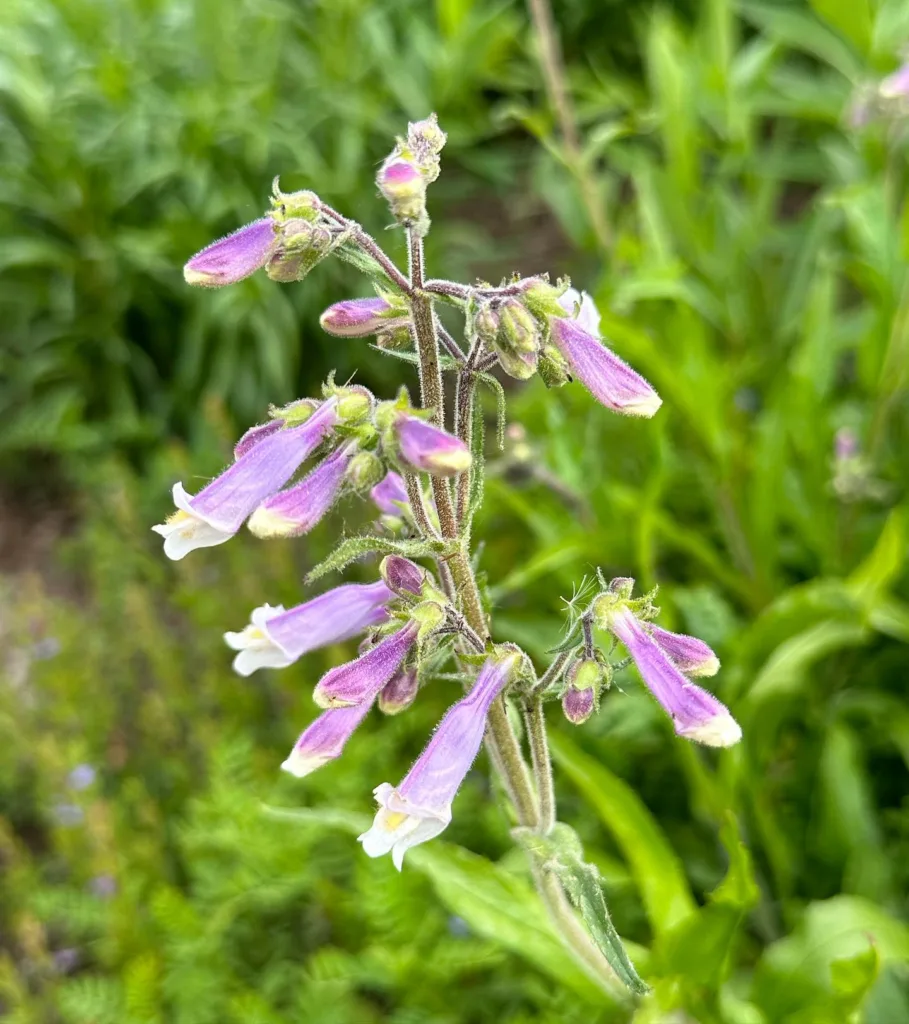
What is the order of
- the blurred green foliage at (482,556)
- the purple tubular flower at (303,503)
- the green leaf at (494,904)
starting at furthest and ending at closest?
the blurred green foliage at (482,556) < the green leaf at (494,904) < the purple tubular flower at (303,503)

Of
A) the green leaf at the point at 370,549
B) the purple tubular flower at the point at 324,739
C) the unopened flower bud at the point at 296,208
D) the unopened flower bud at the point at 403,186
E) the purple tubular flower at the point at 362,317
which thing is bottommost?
the purple tubular flower at the point at 324,739

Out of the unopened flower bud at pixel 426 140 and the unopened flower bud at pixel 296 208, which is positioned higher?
the unopened flower bud at pixel 426 140

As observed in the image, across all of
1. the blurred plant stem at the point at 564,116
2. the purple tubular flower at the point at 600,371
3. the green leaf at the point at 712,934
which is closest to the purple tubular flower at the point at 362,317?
the purple tubular flower at the point at 600,371

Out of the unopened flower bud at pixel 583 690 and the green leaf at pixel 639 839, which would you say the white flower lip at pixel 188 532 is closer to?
the unopened flower bud at pixel 583 690

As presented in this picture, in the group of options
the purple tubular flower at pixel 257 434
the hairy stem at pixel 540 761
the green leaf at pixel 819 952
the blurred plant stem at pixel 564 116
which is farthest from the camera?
the blurred plant stem at pixel 564 116

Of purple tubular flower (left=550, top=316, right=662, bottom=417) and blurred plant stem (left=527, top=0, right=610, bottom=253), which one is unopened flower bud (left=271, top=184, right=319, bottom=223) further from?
blurred plant stem (left=527, top=0, right=610, bottom=253)

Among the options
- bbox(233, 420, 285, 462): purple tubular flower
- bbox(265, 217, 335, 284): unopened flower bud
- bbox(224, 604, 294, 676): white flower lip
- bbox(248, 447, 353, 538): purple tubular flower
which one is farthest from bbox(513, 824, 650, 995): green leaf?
bbox(265, 217, 335, 284): unopened flower bud

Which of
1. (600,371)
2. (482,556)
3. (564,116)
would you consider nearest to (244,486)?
(600,371)

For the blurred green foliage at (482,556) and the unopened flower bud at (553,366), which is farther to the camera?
the blurred green foliage at (482,556)

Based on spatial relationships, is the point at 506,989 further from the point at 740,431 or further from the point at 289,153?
the point at 289,153
